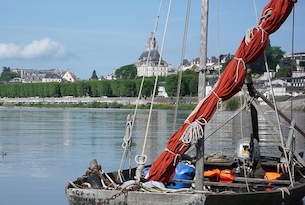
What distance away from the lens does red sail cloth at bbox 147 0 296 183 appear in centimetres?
1264

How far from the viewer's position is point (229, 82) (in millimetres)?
12828

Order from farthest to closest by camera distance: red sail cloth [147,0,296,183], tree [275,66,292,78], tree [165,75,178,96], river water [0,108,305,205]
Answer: tree [275,66,292,78] < tree [165,75,178,96] < river water [0,108,305,205] < red sail cloth [147,0,296,183]

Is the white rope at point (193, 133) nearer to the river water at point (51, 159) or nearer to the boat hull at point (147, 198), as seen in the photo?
the boat hull at point (147, 198)

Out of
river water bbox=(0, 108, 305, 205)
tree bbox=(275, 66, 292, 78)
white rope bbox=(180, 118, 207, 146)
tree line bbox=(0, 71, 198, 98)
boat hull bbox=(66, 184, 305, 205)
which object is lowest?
river water bbox=(0, 108, 305, 205)

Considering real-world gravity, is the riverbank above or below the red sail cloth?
above

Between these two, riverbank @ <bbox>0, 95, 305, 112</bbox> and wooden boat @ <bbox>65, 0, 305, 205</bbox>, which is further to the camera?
riverbank @ <bbox>0, 95, 305, 112</bbox>

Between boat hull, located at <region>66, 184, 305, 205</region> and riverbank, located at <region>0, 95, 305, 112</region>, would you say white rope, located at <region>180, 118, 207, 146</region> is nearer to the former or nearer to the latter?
boat hull, located at <region>66, 184, 305, 205</region>


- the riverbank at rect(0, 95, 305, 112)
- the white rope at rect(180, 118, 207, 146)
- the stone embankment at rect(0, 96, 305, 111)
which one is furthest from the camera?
the riverbank at rect(0, 95, 305, 112)

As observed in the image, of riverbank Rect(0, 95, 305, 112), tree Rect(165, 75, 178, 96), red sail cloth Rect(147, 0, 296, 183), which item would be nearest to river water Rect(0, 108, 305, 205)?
red sail cloth Rect(147, 0, 296, 183)

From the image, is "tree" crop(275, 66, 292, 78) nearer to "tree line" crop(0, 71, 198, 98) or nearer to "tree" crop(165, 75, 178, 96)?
"tree line" crop(0, 71, 198, 98)

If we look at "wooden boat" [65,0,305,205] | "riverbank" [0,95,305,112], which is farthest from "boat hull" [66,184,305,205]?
"riverbank" [0,95,305,112]

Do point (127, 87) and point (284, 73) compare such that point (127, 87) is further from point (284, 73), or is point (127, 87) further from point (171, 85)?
point (284, 73)

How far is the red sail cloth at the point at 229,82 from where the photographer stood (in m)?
12.6

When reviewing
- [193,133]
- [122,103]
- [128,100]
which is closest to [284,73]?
[128,100]
